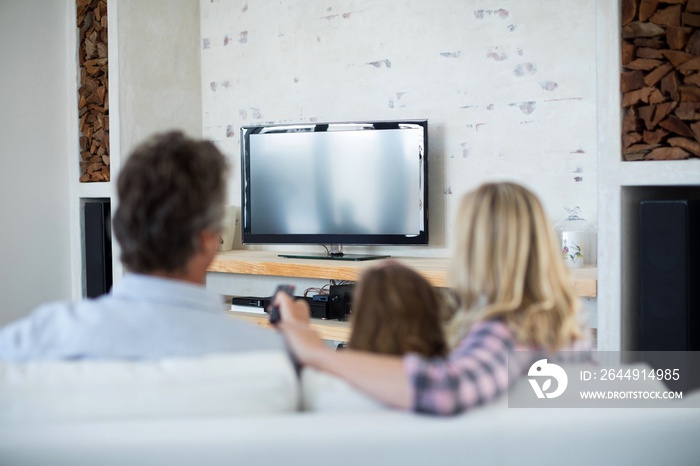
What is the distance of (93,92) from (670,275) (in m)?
3.58

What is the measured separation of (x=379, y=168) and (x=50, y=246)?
2.22 m

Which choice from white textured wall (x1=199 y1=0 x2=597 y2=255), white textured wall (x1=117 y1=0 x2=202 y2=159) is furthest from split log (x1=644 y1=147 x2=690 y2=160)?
white textured wall (x1=117 y1=0 x2=202 y2=159)

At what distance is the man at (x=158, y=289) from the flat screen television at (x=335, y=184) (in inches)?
109

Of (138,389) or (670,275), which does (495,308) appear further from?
(670,275)

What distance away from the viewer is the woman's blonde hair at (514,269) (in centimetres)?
132

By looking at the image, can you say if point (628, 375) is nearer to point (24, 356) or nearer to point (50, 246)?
point (24, 356)

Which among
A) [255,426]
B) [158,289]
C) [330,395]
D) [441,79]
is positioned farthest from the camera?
[441,79]

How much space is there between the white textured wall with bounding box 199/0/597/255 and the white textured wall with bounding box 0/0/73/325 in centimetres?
95

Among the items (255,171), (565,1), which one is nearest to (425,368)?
(565,1)

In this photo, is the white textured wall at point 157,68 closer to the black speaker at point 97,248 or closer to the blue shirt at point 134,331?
the black speaker at point 97,248

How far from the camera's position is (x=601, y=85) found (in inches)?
118

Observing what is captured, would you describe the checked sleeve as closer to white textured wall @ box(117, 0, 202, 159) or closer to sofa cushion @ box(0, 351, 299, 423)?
sofa cushion @ box(0, 351, 299, 423)

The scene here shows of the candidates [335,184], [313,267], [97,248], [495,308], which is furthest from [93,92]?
[495,308]

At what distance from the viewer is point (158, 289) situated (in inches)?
55.6
